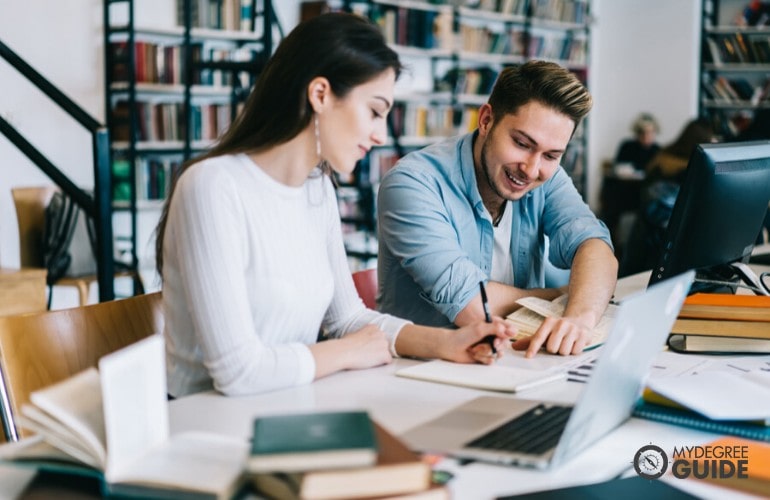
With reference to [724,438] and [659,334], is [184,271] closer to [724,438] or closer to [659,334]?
[659,334]

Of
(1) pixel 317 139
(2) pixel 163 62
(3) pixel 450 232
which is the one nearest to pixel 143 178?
(2) pixel 163 62

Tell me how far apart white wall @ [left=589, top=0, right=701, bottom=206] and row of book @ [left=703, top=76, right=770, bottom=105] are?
14cm

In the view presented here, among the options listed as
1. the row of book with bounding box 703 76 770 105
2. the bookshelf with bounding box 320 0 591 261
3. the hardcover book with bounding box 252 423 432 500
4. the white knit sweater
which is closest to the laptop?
the hardcover book with bounding box 252 423 432 500

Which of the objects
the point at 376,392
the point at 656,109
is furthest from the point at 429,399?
the point at 656,109

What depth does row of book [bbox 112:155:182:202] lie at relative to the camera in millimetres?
4777

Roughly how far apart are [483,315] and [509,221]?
0.41m

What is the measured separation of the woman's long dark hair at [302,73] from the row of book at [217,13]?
3597 mm

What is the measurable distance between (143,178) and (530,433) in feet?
13.3

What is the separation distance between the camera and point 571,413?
1135mm

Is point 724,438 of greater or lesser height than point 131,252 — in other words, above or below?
above

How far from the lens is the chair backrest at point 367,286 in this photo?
2.09 m

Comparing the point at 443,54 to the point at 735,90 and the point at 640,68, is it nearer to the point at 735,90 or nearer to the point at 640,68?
the point at 640,68

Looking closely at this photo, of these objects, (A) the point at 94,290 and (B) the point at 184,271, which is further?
(A) the point at 94,290

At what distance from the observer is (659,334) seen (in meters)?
1.23
